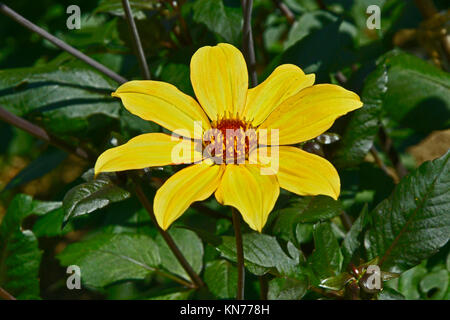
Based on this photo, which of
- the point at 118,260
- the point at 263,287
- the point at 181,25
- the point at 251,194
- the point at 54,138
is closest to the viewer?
the point at 251,194

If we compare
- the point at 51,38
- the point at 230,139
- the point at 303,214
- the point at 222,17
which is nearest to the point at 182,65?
the point at 222,17

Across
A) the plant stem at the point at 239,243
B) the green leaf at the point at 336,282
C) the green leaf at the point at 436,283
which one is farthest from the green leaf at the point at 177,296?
the green leaf at the point at 436,283

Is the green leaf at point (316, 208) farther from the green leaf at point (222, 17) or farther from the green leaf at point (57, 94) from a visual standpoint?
the green leaf at point (57, 94)

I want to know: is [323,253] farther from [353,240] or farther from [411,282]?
[411,282]

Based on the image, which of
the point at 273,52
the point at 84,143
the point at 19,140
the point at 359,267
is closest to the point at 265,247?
the point at 359,267

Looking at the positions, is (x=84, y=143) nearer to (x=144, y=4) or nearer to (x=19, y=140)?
(x=144, y=4)
